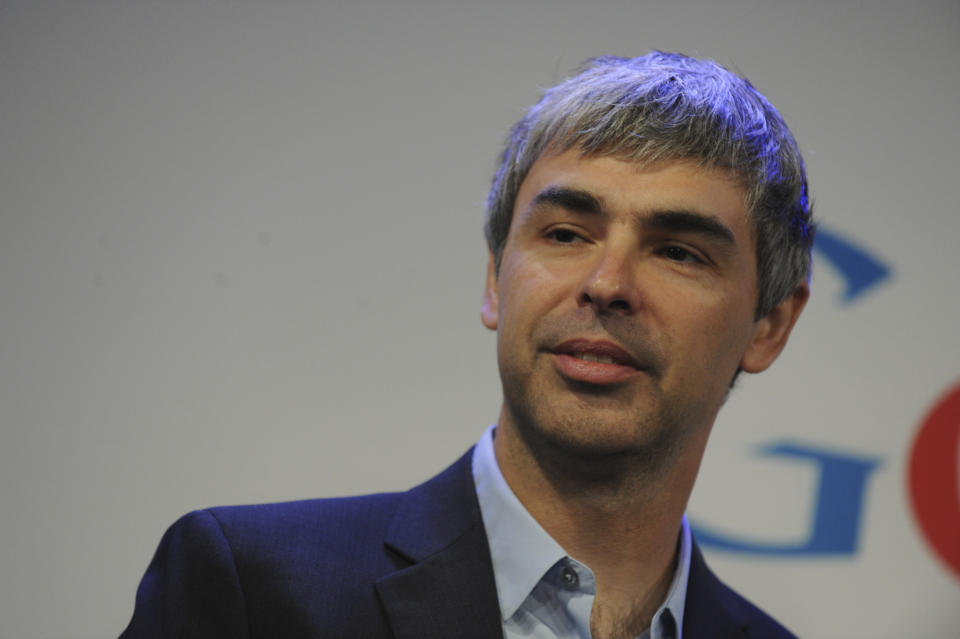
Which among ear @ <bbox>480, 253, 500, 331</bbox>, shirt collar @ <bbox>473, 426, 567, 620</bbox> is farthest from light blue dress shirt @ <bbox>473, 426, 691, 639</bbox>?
ear @ <bbox>480, 253, 500, 331</bbox>

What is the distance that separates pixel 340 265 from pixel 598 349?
3.68 feet

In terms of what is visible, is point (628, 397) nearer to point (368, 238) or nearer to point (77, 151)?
point (368, 238)

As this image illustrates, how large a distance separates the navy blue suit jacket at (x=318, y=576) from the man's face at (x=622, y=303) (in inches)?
10.7

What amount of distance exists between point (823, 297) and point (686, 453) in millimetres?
1193

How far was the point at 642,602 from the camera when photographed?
1.66 metres

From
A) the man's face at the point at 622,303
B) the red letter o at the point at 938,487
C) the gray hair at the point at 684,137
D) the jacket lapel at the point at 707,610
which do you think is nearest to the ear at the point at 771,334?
the gray hair at the point at 684,137

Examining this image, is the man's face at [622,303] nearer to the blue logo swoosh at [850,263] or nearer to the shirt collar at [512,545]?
the shirt collar at [512,545]

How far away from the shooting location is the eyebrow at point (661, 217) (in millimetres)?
1581

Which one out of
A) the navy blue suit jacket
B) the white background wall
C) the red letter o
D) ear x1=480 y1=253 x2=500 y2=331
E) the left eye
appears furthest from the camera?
the red letter o

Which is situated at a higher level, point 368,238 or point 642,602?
point 368,238

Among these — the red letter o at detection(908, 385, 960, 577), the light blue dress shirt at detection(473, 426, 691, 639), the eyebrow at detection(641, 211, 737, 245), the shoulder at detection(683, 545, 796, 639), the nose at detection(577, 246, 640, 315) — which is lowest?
the red letter o at detection(908, 385, 960, 577)

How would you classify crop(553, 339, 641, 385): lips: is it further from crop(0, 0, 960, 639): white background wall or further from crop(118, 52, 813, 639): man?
crop(0, 0, 960, 639): white background wall

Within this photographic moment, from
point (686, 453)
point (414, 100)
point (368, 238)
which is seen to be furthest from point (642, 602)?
point (414, 100)

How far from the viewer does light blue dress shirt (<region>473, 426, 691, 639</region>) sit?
1.51 meters
